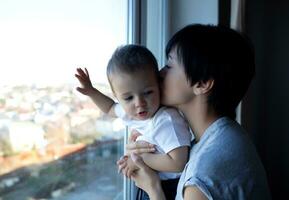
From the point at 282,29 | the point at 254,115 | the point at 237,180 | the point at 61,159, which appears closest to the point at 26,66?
the point at 61,159

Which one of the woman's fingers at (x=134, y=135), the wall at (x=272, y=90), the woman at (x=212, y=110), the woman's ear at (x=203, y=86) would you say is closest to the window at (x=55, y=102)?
the woman's fingers at (x=134, y=135)

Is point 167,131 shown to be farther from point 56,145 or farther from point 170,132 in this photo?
point 56,145

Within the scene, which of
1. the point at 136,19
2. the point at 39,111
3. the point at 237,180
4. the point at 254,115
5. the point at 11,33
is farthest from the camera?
the point at 254,115

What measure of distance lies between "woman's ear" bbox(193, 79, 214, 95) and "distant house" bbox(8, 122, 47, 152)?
19.3 inches

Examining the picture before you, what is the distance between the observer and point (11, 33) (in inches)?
46.0

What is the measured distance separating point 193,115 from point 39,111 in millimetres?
464

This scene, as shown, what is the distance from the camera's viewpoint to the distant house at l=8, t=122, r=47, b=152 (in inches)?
47.1

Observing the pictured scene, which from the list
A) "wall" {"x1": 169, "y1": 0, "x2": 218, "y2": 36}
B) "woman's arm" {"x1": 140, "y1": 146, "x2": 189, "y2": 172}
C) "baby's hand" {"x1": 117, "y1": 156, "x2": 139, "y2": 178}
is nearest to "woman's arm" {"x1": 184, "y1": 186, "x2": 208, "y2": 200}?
"woman's arm" {"x1": 140, "y1": 146, "x2": 189, "y2": 172}

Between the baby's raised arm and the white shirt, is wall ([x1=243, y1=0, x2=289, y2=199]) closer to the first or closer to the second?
the baby's raised arm

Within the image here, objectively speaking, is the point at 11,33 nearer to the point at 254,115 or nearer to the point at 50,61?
the point at 50,61

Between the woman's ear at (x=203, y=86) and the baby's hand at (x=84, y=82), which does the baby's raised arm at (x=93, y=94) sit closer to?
the baby's hand at (x=84, y=82)

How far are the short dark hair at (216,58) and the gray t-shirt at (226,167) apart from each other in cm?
10

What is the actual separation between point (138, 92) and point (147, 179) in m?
0.26

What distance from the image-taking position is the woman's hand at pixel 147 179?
4.01 ft
